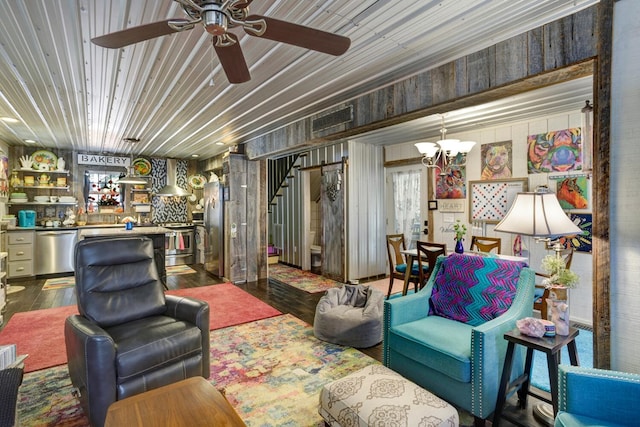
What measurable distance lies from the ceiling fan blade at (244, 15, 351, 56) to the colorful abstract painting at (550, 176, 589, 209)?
12.9 ft

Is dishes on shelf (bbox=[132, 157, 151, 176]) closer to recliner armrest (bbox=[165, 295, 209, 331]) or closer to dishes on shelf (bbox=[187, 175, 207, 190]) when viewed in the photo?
dishes on shelf (bbox=[187, 175, 207, 190])

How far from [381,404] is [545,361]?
2072 mm

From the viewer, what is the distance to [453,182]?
17.9ft

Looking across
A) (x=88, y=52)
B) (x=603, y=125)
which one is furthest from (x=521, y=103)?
(x=88, y=52)

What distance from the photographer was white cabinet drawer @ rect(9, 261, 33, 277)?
19.4 feet

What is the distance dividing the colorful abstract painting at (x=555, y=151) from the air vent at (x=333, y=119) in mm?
2849

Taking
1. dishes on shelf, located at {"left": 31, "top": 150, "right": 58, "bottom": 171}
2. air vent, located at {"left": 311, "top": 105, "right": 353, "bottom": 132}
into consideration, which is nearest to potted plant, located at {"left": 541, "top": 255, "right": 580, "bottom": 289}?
air vent, located at {"left": 311, "top": 105, "right": 353, "bottom": 132}

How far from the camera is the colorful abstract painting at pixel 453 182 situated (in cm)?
533

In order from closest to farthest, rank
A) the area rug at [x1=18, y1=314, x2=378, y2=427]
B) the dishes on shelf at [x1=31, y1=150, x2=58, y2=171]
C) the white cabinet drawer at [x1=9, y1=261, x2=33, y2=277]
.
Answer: the area rug at [x1=18, y1=314, x2=378, y2=427] → the white cabinet drawer at [x1=9, y1=261, x2=33, y2=277] → the dishes on shelf at [x1=31, y1=150, x2=58, y2=171]

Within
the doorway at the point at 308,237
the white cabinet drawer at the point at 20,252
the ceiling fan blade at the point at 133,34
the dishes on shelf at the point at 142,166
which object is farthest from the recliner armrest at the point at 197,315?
the dishes on shelf at the point at 142,166

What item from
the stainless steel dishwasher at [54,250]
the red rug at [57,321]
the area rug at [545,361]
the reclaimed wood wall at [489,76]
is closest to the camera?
the reclaimed wood wall at [489,76]

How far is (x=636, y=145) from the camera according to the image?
1684 millimetres

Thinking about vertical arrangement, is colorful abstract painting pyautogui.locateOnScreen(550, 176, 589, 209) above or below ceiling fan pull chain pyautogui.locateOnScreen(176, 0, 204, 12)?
below

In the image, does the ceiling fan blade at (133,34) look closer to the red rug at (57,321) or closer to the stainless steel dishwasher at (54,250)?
the red rug at (57,321)
